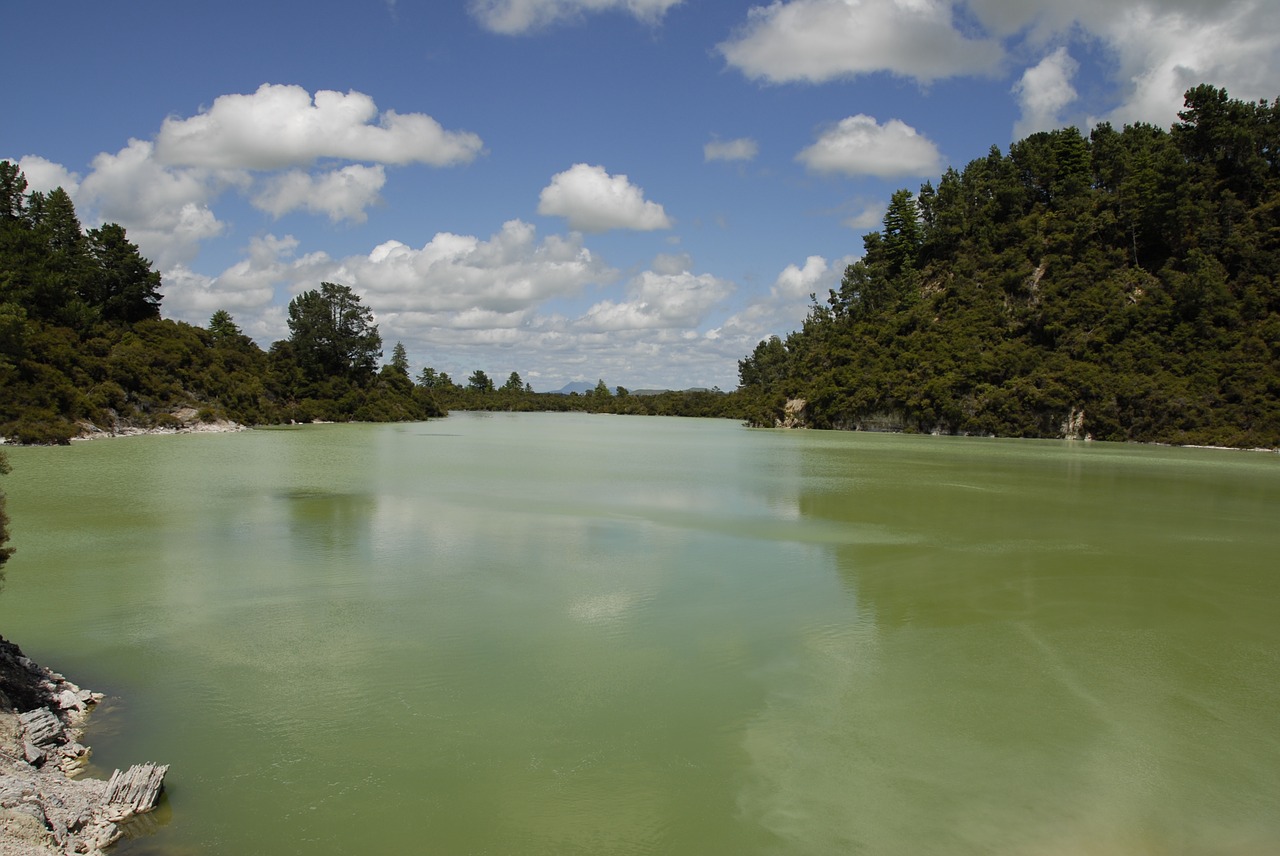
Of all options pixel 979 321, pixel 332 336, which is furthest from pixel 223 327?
pixel 979 321

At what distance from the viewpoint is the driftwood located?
4785 millimetres

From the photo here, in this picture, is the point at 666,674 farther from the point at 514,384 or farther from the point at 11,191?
the point at 514,384

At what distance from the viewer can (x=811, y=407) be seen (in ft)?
241

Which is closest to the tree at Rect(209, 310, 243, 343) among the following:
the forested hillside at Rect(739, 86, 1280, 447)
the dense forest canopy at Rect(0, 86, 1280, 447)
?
the dense forest canopy at Rect(0, 86, 1280, 447)

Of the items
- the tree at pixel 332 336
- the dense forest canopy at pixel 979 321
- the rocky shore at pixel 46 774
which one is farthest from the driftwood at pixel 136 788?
the tree at pixel 332 336

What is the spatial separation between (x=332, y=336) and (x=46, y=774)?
77.9m

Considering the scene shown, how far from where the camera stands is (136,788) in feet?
15.9

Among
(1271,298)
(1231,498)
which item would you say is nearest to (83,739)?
(1231,498)

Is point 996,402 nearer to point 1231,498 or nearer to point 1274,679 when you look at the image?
point 1231,498

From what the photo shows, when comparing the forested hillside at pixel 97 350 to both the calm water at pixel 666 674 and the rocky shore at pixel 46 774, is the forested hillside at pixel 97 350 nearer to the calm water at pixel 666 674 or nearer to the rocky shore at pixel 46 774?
the calm water at pixel 666 674

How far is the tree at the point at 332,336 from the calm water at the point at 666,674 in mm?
61829

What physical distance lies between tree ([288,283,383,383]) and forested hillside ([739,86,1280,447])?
41.2 m

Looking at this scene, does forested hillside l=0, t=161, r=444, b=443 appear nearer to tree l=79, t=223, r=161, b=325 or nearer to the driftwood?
tree l=79, t=223, r=161, b=325

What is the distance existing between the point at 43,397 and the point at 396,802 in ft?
135
